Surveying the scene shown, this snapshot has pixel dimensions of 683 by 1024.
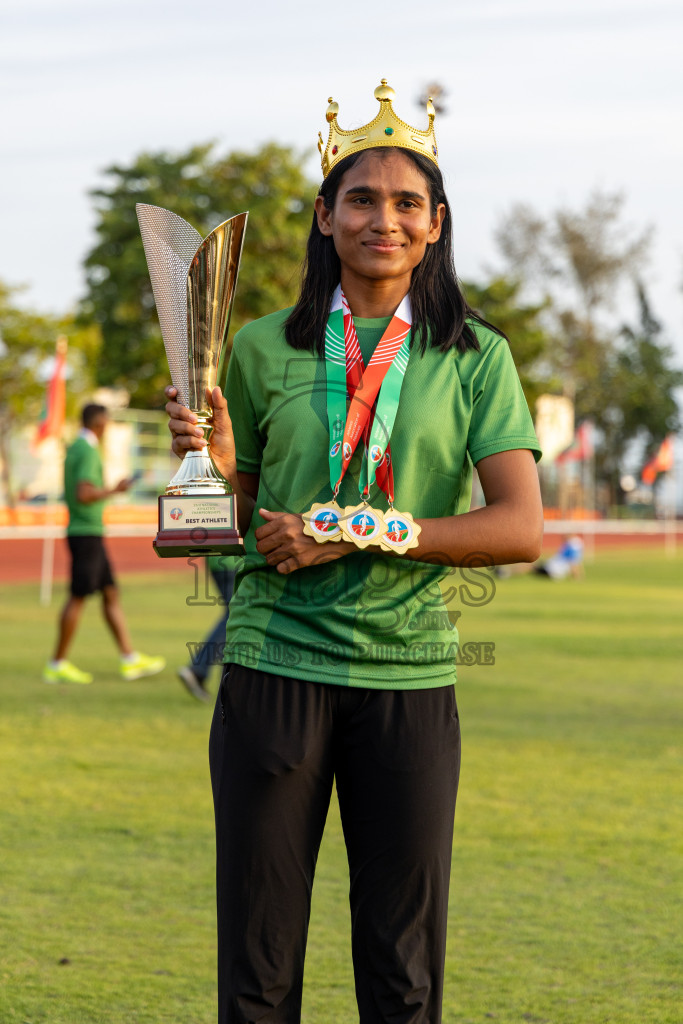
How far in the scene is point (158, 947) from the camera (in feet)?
13.4

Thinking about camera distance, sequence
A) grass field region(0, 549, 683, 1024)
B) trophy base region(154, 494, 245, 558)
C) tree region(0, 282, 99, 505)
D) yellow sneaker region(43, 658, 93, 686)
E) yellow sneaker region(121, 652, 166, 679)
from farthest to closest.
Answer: tree region(0, 282, 99, 505) → yellow sneaker region(121, 652, 166, 679) → yellow sneaker region(43, 658, 93, 686) → grass field region(0, 549, 683, 1024) → trophy base region(154, 494, 245, 558)

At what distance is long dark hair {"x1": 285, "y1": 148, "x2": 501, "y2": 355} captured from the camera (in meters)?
2.40

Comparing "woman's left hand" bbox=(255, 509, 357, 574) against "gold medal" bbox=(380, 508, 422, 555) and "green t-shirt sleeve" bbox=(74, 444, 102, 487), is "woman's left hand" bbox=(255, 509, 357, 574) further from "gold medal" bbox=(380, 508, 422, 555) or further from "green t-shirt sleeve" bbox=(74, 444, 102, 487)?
"green t-shirt sleeve" bbox=(74, 444, 102, 487)

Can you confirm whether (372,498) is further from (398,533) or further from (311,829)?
(311,829)

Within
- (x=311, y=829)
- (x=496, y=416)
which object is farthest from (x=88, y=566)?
(x=496, y=416)

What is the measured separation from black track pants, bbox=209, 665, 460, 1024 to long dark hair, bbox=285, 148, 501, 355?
660mm

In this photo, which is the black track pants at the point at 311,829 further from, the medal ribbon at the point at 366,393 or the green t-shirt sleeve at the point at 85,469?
the green t-shirt sleeve at the point at 85,469

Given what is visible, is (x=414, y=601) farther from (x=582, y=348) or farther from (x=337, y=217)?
(x=582, y=348)

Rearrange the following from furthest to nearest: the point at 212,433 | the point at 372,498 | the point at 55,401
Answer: the point at 55,401
the point at 212,433
the point at 372,498

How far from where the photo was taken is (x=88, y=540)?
31.6 ft

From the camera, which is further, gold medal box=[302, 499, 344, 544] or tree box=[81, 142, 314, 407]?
tree box=[81, 142, 314, 407]

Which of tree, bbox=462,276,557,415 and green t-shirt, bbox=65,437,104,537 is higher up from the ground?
tree, bbox=462,276,557,415

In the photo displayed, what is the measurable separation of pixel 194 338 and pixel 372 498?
1.74 feet

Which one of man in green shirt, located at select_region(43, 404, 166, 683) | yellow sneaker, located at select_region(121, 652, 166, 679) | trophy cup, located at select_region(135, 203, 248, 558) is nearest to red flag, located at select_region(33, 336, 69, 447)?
man in green shirt, located at select_region(43, 404, 166, 683)
